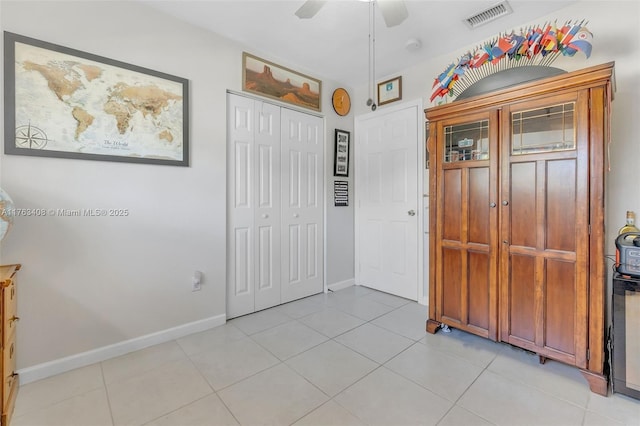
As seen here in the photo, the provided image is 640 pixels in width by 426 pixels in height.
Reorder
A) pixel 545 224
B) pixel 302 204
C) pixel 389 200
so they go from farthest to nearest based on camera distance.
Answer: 1. pixel 389 200
2. pixel 302 204
3. pixel 545 224

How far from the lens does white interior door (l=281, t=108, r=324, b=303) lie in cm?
326

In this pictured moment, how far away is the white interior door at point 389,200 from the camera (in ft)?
10.8

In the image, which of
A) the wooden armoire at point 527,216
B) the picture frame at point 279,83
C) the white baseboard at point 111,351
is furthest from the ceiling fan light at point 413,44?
the white baseboard at point 111,351

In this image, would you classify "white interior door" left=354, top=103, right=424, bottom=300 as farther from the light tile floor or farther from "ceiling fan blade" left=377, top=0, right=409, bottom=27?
"ceiling fan blade" left=377, top=0, right=409, bottom=27

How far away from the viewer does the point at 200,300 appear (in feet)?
8.57

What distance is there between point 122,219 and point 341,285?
2.57 metres

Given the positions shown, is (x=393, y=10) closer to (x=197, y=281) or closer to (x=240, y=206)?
(x=240, y=206)

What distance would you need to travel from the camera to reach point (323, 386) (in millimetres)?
1811

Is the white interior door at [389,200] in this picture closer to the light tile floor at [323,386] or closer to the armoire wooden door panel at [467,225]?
the armoire wooden door panel at [467,225]

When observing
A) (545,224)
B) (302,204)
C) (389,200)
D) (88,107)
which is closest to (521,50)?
(545,224)

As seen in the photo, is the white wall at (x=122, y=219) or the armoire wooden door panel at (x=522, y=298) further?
the armoire wooden door panel at (x=522, y=298)

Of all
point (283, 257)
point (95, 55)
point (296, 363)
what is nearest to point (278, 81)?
point (95, 55)

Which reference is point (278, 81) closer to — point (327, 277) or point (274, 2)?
point (274, 2)

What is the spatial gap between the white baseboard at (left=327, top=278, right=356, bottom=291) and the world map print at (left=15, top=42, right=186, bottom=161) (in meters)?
2.32
